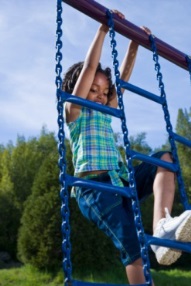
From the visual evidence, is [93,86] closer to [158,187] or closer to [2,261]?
[158,187]

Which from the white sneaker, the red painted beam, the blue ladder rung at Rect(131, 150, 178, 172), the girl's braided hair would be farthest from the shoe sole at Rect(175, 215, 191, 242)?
the red painted beam

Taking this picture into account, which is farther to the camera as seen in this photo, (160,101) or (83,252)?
(83,252)

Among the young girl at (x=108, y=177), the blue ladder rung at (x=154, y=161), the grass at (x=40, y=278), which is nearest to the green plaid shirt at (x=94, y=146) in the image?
the young girl at (x=108, y=177)

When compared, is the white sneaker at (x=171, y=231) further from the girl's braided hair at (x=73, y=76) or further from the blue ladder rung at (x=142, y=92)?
the girl's braided hair at (x=73, y=76)

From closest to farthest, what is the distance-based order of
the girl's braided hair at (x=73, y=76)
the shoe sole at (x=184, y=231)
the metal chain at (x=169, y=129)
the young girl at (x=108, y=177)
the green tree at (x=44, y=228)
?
the shoe sole at (x=184, y=231) → the young girl at (x=108, y=177) → the metal chain at (x=169, y=129) → the girl's braided hair at (x=73, y=76) → the green tree at (x=44, y=228)

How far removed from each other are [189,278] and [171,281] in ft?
2.80

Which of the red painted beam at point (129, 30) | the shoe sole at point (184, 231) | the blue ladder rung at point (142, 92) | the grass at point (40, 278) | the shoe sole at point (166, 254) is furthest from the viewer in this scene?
the grass at point (40, 278)

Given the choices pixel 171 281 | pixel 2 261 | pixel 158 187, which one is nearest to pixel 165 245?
pixel 158 187

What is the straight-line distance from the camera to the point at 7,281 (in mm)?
8219

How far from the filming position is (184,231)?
2041 mm

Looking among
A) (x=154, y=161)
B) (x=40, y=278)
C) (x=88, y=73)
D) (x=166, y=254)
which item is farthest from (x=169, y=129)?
(x=40, y=278)

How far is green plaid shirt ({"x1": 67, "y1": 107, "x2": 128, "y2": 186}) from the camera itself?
8.24 feet

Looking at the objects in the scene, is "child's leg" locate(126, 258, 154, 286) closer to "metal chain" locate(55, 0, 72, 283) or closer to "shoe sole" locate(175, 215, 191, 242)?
"shoe sole" locate(175, 215, 191, 242)

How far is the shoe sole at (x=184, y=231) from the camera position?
200cm
